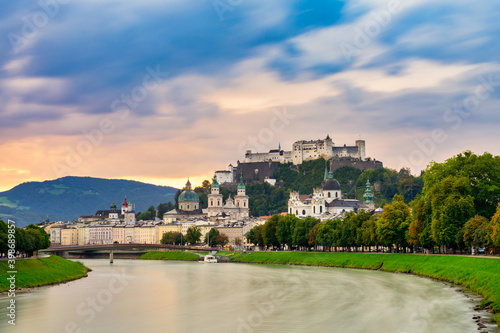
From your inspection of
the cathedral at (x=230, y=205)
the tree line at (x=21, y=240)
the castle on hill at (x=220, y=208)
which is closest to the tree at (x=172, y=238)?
the cathedral at (x=230, y=205)

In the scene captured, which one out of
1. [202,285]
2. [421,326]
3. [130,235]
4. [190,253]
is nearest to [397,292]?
[421,326]

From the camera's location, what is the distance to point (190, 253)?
11788cm

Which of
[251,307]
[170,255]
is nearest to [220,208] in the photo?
[170,255]

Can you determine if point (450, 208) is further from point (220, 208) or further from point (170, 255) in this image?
point (220, 208)

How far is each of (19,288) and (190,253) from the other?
233 feet

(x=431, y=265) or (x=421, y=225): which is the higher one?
(x=421, y=225)

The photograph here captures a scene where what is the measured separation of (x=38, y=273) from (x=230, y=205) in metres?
136

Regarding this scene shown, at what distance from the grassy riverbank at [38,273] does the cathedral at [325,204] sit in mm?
77885

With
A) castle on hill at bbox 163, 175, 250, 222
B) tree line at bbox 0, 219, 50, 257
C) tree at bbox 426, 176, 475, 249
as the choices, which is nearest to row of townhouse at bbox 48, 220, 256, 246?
castle on hill at bbox 163, 175, 250, 222

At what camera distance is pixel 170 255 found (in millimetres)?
120312

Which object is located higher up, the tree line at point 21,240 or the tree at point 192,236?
the tree at point 192,236

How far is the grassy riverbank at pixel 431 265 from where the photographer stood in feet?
128

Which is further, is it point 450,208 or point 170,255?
point 170,255

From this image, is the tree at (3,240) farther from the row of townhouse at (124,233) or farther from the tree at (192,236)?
the row of townhouse at (124,233)
